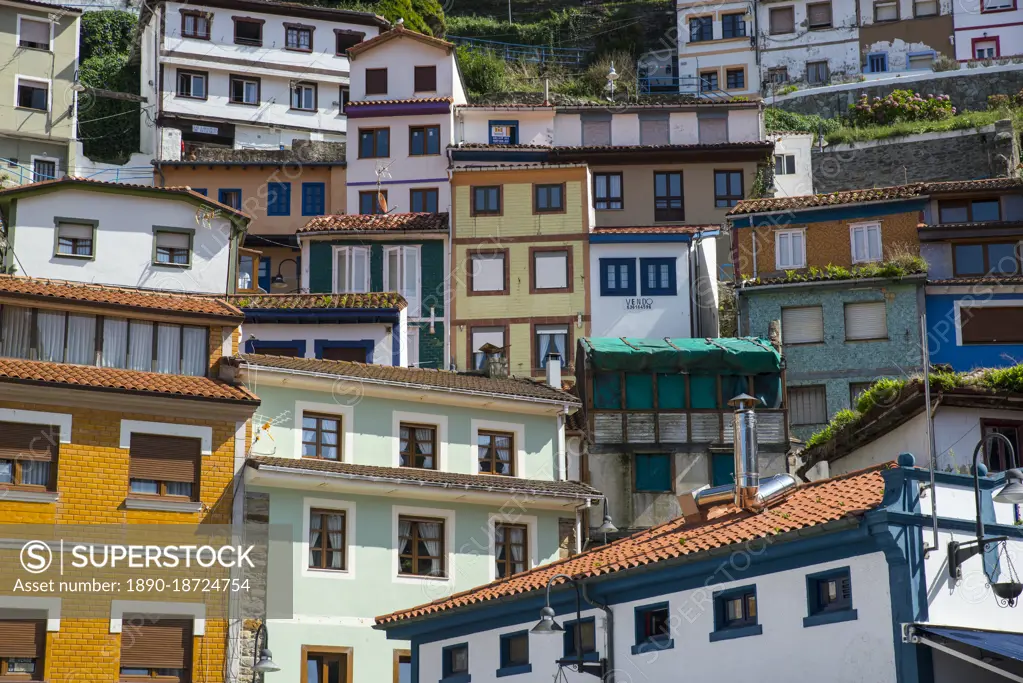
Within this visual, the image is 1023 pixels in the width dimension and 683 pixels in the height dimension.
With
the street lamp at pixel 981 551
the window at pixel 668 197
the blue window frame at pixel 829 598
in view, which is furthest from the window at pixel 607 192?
the blue window frame at pixel 829 598

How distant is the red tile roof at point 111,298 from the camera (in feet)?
114

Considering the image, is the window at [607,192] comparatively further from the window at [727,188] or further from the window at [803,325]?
the window at [803,325]

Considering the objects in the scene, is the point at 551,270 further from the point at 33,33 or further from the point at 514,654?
the point at 33,33

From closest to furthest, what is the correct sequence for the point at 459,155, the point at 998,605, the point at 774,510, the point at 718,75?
the point at 998,605 → the point at 774,510 → the point at 459,155 → the point at 718,75

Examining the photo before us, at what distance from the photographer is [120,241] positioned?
160 feet

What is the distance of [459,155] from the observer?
6162cm

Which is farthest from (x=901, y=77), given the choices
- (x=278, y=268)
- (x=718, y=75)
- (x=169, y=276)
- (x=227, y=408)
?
(x=227, y=408)

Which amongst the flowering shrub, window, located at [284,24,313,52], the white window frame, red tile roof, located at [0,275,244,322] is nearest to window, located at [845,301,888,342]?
the white window frame

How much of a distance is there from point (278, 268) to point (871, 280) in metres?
25.0

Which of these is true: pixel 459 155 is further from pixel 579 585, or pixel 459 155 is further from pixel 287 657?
pixel 579 585

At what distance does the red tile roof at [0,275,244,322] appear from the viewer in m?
34.7

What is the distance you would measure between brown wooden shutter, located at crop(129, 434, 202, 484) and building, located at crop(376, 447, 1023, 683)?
25.3ft

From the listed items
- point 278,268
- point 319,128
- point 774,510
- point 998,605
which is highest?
point 319,128

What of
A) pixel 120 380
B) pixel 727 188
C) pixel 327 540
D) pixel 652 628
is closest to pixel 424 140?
pixel 727 188
